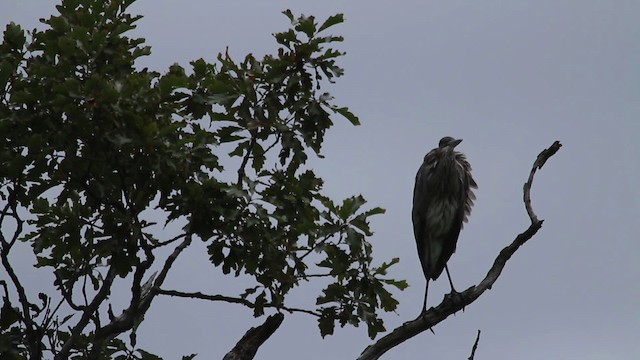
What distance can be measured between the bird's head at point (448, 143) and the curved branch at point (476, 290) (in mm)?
3308

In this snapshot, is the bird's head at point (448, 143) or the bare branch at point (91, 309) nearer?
the bare branch at point (91, 309)

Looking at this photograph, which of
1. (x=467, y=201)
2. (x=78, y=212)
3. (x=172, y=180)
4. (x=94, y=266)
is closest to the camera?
(x=172, y=180)

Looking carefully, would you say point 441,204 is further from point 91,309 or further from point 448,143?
point 91,309

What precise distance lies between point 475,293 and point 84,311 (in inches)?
116

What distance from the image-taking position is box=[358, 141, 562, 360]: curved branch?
7266 millimetres

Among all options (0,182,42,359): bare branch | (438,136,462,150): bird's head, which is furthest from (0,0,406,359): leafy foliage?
(438,136,462,150): bird's head

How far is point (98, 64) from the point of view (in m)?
6.92

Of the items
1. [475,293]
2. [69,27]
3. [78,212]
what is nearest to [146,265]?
[78,212]

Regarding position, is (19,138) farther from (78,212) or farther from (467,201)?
(467,201)

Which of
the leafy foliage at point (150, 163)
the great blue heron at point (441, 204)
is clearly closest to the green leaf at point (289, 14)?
the leafy foliage at point (150, 163)

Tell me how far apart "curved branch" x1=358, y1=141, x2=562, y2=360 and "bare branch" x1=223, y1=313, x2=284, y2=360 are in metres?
0.70

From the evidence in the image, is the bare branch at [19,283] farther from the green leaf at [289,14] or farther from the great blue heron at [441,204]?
the great blue heron at [441,204]

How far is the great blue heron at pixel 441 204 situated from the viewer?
1071 cm

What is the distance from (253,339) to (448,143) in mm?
4489
